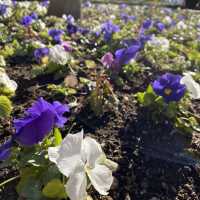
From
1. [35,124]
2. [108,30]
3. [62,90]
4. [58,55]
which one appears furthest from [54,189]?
[108,30]

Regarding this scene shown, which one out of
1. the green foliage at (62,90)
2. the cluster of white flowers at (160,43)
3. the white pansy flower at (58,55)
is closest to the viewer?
the green foliage at (62,90)

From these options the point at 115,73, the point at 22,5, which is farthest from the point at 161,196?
the point at 22,5

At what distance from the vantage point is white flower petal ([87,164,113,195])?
53.5 inches

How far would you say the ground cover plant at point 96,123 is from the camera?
4.71ft

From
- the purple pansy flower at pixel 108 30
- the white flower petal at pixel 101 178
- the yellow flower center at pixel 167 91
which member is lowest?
the purple pansy flower at pixel 108 30

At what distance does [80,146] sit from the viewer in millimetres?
1313

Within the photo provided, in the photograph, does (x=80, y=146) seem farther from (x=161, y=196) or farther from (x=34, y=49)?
(x=34, y=49)

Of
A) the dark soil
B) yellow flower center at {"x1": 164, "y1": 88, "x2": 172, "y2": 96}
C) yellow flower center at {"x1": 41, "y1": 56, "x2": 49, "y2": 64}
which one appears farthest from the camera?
yellow flower center at {"x1": 41, "y1": 56, "x2": 49, "y2": 64}

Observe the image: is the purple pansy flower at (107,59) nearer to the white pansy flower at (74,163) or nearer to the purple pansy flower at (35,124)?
the purple pansy flower at (35,124)

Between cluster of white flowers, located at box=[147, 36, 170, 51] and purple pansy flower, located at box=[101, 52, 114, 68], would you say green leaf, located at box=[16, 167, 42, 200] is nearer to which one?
purple pansy flower, located at box=[101, 52, 114, 68]

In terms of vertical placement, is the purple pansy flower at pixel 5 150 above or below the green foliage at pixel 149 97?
above

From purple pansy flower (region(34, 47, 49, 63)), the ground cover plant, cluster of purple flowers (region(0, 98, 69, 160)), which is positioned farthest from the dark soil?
purple pansy flower (region(34, 47, 49, 63))

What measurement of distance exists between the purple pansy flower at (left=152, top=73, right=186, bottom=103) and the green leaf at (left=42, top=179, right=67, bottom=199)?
2.87 ft

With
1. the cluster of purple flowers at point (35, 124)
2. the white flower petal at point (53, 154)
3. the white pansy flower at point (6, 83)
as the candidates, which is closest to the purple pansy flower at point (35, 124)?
the cluster of purple flowers at point (35, 124)
